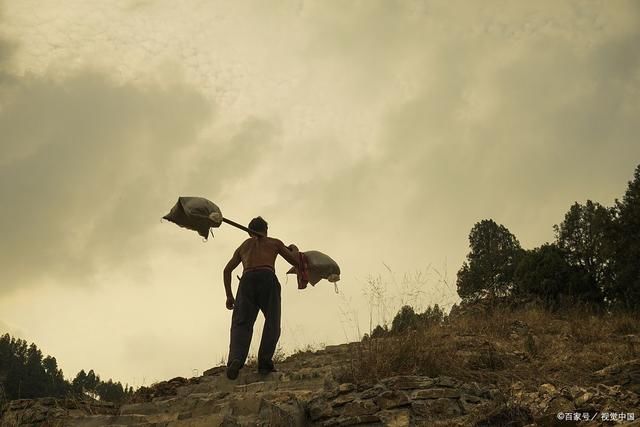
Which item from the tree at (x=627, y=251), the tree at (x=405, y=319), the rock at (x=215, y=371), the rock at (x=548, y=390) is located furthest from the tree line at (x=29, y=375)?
the tree at (x=627, y=251)

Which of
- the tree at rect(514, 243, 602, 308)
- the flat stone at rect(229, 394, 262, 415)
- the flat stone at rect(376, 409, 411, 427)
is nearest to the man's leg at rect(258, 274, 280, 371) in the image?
the flat stone at rect(229, 394, 262, 415)

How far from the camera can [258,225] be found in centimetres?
702

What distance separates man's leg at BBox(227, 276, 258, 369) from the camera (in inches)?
246

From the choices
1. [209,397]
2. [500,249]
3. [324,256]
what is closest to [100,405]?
[209,397]

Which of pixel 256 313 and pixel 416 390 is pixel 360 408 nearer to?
pixel 416 390

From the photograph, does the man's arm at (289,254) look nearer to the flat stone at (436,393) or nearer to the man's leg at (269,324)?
the man's leg at (269,324)

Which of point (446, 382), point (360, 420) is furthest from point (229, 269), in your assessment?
point (446, 382)

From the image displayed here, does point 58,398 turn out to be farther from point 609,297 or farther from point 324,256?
point 609,297

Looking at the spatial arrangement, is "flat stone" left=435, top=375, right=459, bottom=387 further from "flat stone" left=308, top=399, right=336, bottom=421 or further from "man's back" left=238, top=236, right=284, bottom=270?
"man's back" left=238, top=236, right=284, bottom=270

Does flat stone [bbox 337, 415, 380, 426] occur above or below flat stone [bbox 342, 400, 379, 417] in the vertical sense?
below

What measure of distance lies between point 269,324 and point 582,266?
45.1 feet

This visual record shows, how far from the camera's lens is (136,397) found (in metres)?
6.97

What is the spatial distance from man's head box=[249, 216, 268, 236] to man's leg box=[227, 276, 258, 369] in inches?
27.3

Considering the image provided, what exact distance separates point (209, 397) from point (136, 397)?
1.93 meters
